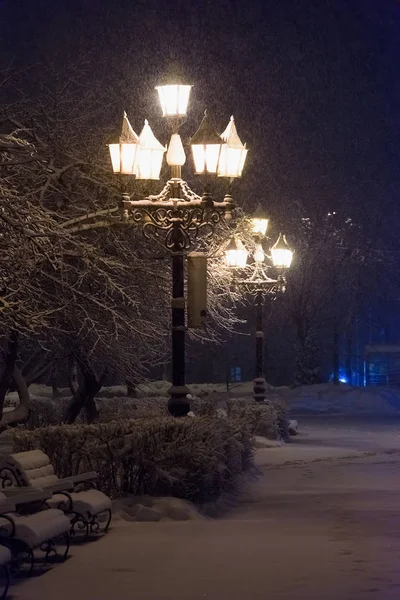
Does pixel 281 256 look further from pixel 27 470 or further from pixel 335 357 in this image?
pixel 335 357

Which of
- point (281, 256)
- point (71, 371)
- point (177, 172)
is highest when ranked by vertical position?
point (177, 172)

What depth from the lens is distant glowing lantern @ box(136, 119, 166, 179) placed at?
50.5 feet

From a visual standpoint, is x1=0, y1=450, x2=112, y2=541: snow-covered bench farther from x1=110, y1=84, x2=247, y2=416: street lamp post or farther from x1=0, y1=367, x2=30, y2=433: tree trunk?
x1=0, y1=367, x2=30, y2=433: tree trunk

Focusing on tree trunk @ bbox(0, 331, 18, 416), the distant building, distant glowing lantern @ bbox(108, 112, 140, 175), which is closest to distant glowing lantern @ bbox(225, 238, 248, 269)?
tree trunk @ bbox(0, 331, 18, 416)

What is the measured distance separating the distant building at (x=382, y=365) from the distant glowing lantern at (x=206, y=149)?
198 feet

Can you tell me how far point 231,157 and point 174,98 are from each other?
3.48 ft

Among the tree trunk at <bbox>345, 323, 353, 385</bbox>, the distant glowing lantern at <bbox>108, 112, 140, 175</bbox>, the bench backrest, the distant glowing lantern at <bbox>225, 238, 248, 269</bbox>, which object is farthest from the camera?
the tree trunk at <bbox>345, 323, 353, 385</bbox>

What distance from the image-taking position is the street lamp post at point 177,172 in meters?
15.1

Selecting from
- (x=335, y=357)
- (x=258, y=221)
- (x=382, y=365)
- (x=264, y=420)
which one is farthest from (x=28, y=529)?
(x=382, y=365)

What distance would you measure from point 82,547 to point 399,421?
31.5 meters

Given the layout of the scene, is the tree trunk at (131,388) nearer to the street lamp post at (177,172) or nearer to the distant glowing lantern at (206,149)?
the street lamp post at (177,172)

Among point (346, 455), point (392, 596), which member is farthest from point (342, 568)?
point (346, 455)

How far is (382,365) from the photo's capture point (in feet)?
249

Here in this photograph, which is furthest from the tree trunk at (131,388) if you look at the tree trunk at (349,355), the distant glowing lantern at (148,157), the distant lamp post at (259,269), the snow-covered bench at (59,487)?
the tree trunk at (349,355)
